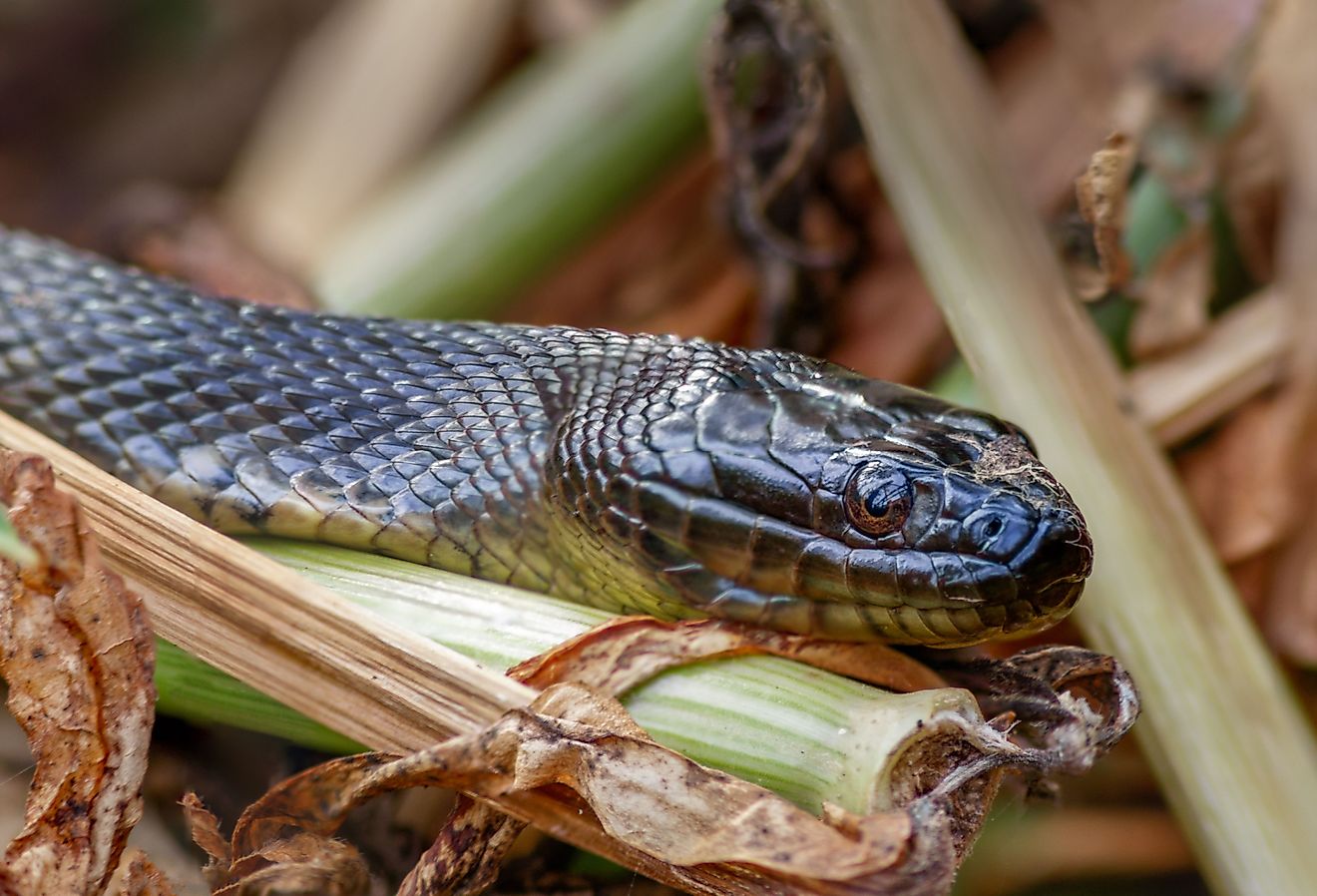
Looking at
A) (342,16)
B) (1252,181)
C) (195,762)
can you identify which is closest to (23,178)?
(342,16)

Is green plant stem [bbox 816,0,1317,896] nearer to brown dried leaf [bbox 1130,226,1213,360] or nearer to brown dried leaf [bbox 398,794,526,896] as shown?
brown dried leaf [bbox 1130,226,1213,360]

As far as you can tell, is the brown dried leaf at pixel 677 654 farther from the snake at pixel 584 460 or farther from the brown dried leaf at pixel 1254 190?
the brown dried leaf at pixel 1254 190

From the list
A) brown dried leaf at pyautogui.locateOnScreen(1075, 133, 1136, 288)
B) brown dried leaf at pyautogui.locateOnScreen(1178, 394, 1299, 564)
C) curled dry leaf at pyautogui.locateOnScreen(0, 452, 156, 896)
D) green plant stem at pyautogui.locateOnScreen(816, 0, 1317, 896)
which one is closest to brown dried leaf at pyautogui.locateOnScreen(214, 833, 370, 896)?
curled dry leaf at pyautogui.locateOnScreen(0, 452, 156, 896)

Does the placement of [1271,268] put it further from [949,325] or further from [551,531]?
[551,531]

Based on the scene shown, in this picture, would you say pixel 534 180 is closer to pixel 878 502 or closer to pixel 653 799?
pixel 878 502

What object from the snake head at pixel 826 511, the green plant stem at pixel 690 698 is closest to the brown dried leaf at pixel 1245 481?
the snake head at pixel 826 511
